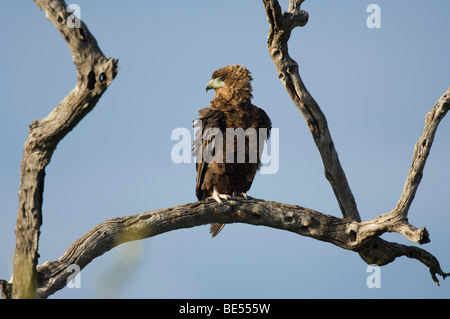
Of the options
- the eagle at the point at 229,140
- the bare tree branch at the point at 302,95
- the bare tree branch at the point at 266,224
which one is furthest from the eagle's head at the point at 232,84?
the bare tree branch at the point at 266,224

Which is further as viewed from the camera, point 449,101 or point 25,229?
point 449,101

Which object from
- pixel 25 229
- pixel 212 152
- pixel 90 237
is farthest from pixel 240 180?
pixel 25 229

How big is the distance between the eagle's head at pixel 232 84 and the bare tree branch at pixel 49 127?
11.4ft

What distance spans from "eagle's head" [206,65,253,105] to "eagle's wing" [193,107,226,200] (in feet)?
0.93

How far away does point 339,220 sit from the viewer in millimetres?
6617

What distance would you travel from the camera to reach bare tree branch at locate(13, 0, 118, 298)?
391 cm


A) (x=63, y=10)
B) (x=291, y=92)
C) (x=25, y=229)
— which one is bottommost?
(x=25, y=229)

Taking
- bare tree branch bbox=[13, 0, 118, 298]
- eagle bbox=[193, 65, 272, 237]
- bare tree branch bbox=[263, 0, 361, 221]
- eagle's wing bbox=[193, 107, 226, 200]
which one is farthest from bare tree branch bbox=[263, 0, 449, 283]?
bare tree branch bbox=[13, 0, 118, 298]

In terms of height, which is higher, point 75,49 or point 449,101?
point 449,101

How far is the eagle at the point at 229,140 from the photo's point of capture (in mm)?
7176
